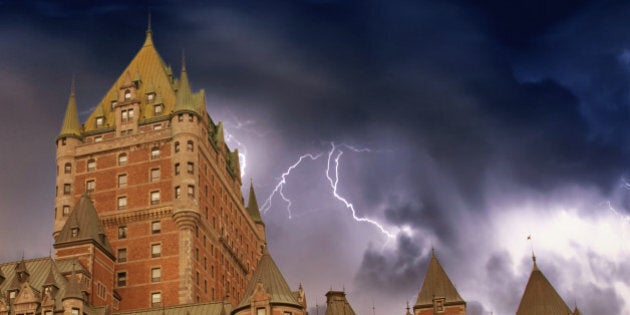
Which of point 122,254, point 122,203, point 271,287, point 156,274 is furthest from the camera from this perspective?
point 122,203

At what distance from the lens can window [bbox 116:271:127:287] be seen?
11356cm

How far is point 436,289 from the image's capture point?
4023 inches

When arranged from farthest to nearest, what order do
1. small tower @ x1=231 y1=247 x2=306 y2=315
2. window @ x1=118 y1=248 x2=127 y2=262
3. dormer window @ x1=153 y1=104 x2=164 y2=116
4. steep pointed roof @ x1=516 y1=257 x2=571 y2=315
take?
dormer window @ x1=153 y1=104 x2=164 y2=116, window @ x1=118 y1=248 x2=127 y2=262, steep pointed roof @ x1=516 y1=257 x2=571 y2=315, small tower @ x1=231 y1=247 x2=306 y2=315

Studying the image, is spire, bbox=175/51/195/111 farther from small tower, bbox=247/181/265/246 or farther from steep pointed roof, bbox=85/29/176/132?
small tower, bbox=247/181/265/246

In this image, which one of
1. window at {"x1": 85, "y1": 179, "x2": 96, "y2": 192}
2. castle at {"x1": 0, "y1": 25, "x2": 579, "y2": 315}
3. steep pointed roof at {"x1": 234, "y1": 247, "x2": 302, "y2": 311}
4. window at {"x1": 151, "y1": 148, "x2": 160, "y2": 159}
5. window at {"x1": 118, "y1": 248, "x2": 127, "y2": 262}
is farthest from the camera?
window at {"x1": 85, "y1": 179, "x2": 96, "y2": 192}

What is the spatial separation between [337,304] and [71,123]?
49.3 m

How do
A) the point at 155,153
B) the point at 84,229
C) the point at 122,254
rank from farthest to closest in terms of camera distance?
the point at 155,153 < the point at 122,254 < the point at 84,229

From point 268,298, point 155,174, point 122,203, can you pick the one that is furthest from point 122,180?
point 268,298

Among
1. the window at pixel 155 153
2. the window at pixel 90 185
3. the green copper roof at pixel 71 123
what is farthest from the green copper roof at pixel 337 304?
the green copper roof at pixel 71 123

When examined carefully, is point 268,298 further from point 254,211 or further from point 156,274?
point 254,211

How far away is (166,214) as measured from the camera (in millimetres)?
117250

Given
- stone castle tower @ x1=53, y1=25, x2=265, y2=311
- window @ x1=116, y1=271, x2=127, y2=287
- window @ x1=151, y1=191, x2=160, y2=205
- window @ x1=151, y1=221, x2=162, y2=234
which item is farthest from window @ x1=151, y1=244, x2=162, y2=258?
window @ x1=151, y1=191, x2=160, y2=205

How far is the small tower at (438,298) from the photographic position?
100625 millimetres

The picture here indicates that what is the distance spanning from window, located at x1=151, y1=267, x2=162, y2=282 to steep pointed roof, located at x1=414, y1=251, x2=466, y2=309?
108 feet
